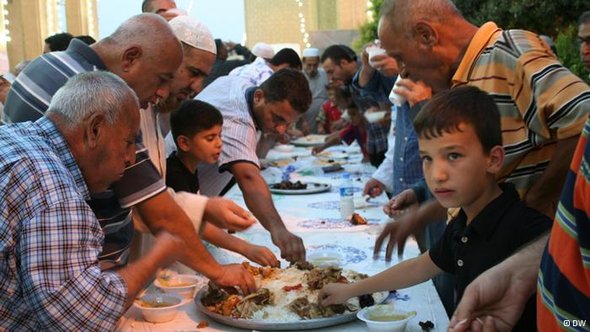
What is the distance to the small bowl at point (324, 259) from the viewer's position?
2575 mm

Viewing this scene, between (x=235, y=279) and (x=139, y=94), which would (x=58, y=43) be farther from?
(x=235, y=279)

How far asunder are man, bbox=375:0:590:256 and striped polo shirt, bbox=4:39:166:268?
0.83 metres

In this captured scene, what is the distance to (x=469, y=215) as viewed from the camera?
6.14ft

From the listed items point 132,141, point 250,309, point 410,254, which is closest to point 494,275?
point 250,309

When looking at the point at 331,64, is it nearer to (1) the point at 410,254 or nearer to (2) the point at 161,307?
(1) the point at 410,254

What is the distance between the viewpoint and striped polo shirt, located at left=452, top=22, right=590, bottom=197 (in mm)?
1949

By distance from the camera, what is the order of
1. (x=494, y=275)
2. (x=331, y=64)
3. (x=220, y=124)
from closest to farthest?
(x=494, y=275) < (x=220, y=124) < (x=331, y=64)

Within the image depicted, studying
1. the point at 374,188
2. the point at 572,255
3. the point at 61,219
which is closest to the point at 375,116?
the point at 374,188

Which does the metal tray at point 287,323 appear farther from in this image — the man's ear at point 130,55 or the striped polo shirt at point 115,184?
the man's ear at point 130,55

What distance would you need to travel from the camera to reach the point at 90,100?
1.67 metres

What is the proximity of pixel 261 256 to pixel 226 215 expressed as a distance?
213 mm

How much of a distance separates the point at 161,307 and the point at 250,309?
0.27 meters

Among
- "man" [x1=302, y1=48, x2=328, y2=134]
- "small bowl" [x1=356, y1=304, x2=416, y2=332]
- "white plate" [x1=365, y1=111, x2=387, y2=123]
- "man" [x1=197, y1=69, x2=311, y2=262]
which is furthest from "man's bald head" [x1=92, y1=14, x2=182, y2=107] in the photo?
"man" [x1=302, y1=48, x2=328, y2=134]

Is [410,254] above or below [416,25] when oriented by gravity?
below
